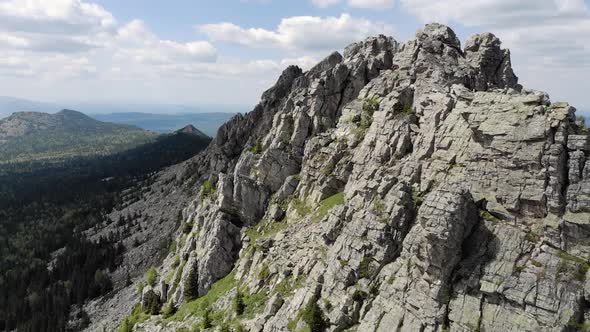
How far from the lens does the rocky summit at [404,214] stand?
38219 millimetres

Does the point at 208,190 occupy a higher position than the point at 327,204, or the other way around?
the point at 327,204

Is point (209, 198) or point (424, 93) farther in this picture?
point (209, 198)

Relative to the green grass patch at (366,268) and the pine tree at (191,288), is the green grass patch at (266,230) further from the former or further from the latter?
the green grass patch at (366,268)

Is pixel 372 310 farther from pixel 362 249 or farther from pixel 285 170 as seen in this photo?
pixel 285 170

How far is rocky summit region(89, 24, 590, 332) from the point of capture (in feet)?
125

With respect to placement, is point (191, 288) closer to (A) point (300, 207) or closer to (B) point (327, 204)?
(A) point (300, 207)

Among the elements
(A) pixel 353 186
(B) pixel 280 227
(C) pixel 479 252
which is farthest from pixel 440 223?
(B) pixel 280 227

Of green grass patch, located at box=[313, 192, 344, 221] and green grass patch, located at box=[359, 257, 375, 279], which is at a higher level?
green grass patch, located at box=[313, 192, 344, 221]

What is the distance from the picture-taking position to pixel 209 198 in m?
98.8

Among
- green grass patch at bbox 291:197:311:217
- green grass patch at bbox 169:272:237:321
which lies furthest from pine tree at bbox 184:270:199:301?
green grass patch at bbox 291:197:311:217

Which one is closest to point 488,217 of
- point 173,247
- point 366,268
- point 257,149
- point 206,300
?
point 366,268

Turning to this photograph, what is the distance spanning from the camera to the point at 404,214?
47531mm

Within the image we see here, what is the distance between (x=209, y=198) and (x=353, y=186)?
49.2 m

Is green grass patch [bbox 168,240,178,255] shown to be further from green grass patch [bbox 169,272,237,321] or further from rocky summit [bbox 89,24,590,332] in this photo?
green grass patch [bbox 169,272,237,321]
